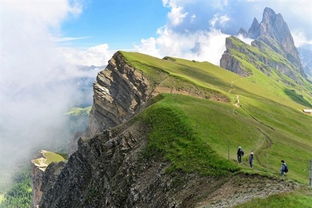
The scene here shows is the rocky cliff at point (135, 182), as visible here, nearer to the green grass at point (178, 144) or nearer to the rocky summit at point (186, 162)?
the rocky summit at point (186, 162)

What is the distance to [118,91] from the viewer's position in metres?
186

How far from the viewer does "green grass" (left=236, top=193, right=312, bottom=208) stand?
145ft

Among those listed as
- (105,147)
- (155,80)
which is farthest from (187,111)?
(155,80)

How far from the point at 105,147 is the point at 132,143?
11.0 meters

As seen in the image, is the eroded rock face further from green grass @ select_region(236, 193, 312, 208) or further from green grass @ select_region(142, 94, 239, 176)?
green grass @ select_region(236, 193, 312, 208)

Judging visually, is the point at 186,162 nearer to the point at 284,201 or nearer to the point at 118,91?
the point at 284,201

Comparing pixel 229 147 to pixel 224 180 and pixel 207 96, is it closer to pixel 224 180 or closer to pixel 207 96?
A: pixel 224 180

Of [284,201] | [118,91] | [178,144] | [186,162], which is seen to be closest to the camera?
[284,201]

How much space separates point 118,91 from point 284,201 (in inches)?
5722

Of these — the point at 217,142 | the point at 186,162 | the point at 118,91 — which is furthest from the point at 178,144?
the point at 118,91

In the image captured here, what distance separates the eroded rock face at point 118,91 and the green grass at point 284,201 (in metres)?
121

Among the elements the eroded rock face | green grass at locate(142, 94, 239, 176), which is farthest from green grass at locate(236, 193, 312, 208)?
the eroded rock face

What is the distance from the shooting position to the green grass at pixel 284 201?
44.3 meters

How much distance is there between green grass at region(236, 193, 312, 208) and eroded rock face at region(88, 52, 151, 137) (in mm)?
120603
